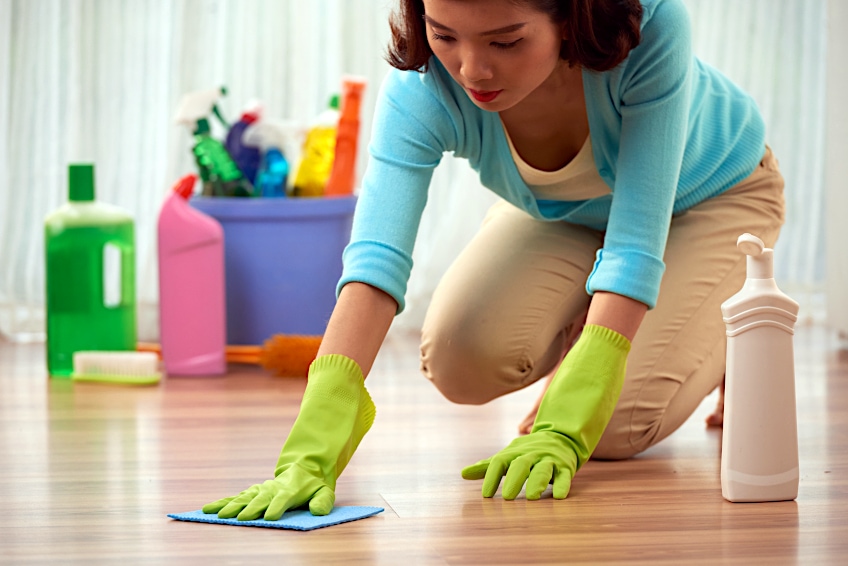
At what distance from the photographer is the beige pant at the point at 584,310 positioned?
1207mm

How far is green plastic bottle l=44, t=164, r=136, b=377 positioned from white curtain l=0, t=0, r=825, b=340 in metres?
0.32

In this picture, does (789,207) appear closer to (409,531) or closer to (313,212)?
(313,212)

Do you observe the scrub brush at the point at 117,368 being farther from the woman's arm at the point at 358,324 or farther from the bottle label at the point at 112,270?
the woman's arm at the point at 358,324

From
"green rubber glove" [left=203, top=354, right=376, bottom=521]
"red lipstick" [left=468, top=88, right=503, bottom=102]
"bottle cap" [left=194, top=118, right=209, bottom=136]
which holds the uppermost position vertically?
"red lipstick" [left=468, top=88, right=503, bottom=102]

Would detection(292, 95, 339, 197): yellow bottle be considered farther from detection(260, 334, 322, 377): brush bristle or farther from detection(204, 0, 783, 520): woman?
detection(204, 0, 783, 520): woman

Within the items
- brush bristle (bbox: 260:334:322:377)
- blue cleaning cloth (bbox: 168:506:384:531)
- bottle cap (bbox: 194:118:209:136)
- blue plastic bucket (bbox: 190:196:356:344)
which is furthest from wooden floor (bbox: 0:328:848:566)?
bottle cap (bbox: 194:118:209:136)

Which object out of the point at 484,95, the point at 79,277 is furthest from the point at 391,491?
the point at 79,277

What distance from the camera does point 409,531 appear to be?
2.96 feet

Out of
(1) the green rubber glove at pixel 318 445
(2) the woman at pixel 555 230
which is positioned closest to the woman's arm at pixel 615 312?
(2) the woman at pixel 555 230

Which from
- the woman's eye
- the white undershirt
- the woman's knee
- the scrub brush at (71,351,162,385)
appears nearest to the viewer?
the woman's eye

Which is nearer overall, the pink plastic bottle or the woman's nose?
the woman's nose

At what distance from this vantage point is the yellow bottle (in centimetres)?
192

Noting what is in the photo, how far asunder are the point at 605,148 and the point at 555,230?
9.4 inches

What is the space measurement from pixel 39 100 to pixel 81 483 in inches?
A: 49.6
